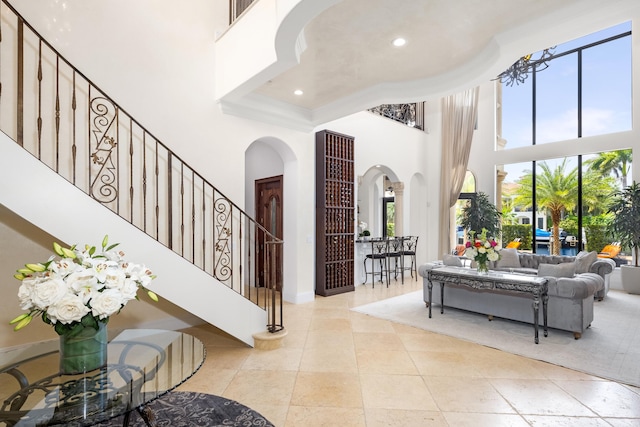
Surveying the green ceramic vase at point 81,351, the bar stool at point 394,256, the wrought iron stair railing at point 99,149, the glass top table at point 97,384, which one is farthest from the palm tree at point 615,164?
the green ceramic vase at point 81,351

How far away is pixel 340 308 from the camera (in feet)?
19.1

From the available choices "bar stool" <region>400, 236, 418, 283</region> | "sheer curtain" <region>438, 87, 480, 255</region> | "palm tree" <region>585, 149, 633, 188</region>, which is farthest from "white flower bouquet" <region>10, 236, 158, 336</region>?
"palm tree" <region>585, 149, 633, 188</region>

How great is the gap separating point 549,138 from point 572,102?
3.41 ft

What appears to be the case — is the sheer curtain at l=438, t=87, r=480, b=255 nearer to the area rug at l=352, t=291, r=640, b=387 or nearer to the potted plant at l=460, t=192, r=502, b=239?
the potted plant at l=460, t=192, r=502, b=239

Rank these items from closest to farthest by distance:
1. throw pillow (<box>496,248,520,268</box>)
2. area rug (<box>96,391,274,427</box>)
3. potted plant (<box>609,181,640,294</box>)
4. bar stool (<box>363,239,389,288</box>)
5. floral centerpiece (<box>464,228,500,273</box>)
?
area rug (<box>96,391,274,427</box>) < floral centerpiece (<box>464,228,500,273</box>) < potted plant (<box>609,181,640,294</box>) < throw pillow (<box>496,248,520,268</box>) < bar stool (<box>363,239,389,288</box>)

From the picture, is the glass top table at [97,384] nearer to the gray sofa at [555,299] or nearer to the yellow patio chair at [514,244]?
the gray sofa at [555,299]

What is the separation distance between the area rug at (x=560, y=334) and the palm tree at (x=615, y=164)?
386cm

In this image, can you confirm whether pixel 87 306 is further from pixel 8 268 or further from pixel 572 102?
pixel 572 102

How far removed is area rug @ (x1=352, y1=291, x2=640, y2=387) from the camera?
3.60 metres

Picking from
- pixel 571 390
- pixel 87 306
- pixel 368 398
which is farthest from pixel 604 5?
pixel 87 306

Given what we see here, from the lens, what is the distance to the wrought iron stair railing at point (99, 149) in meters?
3.57

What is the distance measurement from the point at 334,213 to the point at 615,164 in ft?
25.8

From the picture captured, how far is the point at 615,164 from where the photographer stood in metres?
8.93

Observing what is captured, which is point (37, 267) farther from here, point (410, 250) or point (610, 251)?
point (610, 251)
